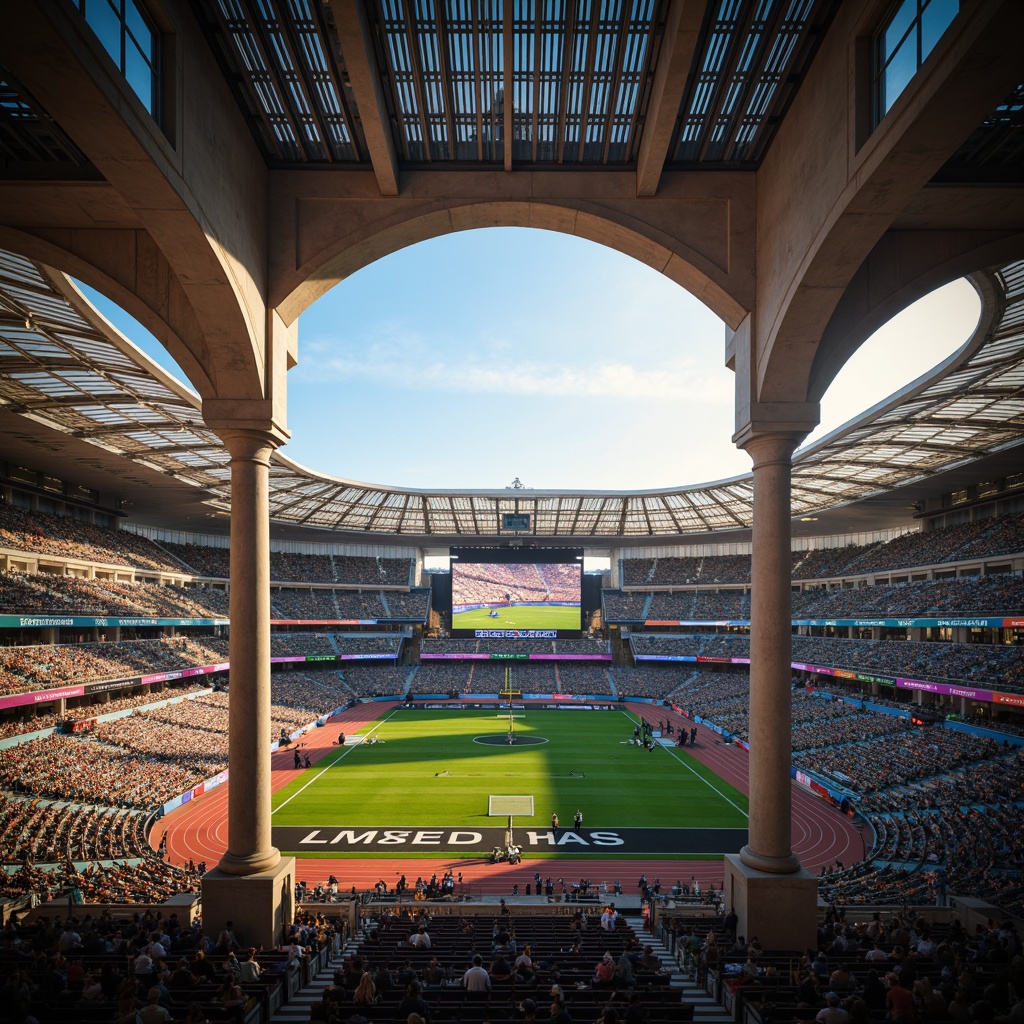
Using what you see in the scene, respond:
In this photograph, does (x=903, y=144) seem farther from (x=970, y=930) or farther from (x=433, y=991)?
(x=970, y=930)

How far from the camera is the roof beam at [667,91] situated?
774cm

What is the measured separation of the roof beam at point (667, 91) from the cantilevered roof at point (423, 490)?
41.5ft

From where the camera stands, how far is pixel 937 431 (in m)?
34.4

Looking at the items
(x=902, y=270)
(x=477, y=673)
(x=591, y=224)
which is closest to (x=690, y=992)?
(x=902, y=270)

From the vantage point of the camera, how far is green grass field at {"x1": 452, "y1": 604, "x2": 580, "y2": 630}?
222 feet

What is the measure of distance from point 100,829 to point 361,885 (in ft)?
30.9

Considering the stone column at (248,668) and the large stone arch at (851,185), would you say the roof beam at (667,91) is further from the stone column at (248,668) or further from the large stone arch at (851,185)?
the stone column at (248,668)

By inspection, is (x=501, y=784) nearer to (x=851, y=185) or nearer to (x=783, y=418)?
(x=783, y=418)

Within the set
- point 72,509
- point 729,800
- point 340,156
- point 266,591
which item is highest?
point 340,156

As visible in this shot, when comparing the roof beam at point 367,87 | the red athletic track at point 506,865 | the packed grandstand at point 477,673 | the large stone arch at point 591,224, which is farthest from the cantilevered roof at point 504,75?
the red athletic track at point 506,865

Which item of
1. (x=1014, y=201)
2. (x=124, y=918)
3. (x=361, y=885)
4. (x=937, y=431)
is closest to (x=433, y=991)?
(x=124, y=918)

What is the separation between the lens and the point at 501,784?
34.2 m

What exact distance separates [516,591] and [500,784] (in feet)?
112

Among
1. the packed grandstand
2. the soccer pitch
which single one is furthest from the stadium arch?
the soccer pitch
